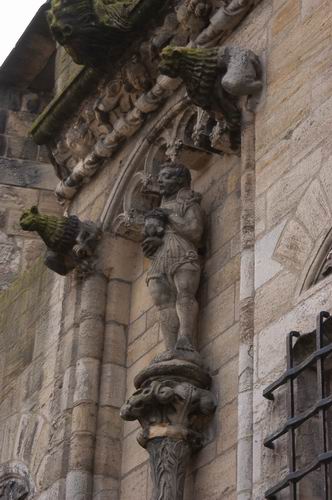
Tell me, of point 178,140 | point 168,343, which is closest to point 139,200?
point 178,140

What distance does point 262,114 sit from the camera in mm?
8719

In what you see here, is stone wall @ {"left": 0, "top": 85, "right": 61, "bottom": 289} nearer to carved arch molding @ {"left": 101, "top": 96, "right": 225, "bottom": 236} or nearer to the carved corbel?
carved arch molding @ {"left": 101, "top": 96, "right": 225, "bottom": 236}

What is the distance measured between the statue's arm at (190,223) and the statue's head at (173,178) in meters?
0.17

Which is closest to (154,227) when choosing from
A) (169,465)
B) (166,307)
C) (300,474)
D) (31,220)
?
(166,307)

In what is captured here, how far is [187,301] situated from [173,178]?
2.41 feet

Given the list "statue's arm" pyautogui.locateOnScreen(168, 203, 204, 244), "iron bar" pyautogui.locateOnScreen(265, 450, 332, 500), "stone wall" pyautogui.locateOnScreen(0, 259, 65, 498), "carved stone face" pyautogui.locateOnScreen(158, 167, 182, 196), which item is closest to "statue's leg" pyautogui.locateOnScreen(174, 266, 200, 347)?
"statue's arm" pyautogui.locateOnScreen(168, 203, 204, 244)

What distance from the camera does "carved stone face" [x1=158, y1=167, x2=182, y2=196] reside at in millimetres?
9578

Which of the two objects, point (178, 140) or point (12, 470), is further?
point (12, 470)

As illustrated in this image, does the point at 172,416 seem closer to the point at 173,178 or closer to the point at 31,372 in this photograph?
the point at 173,178

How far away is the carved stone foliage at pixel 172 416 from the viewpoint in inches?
342

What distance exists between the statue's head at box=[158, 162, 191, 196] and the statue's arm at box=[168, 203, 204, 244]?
17 cm

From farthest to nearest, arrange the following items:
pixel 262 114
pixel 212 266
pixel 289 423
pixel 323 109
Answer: pixel 212 266 → pixel 262 114 → pixel 323 109 → pixel 289 423

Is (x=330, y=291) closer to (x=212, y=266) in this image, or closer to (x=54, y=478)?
(x=212, y=266)

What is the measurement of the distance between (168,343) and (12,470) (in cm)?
202
